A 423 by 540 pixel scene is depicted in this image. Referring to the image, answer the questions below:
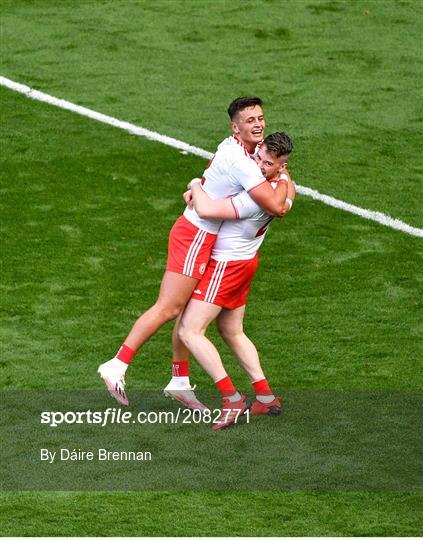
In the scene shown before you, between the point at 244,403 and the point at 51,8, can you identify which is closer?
the point at 244,403

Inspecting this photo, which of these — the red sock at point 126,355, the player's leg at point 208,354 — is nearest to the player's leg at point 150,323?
the red sock at point 126,355

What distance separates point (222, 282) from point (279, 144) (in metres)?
0.93

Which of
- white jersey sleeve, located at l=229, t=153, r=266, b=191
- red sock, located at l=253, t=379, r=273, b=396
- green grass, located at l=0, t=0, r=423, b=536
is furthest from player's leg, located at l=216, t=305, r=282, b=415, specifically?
white jersey sleeve, located at l=229, t=153, r=266, b=191

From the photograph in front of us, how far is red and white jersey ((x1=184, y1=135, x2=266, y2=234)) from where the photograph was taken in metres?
9.76

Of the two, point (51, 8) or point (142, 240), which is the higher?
point (51, 8)

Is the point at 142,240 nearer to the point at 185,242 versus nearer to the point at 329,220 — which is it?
the point at 329,220

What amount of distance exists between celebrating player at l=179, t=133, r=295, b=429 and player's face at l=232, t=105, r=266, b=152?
0.29 feet

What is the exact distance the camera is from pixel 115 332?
1134cm

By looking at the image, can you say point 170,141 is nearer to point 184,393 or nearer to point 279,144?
point 184,393

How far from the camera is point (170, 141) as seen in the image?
14750 mm

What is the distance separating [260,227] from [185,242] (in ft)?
1.54

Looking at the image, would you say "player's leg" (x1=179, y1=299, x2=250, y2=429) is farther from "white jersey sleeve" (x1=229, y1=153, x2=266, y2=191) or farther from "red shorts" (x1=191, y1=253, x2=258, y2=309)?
"white jersey sleeve" (x1=229, y1=153, x2=266, y2=191)

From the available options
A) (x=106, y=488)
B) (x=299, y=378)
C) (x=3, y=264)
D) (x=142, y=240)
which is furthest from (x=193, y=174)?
(x=106, y=488)

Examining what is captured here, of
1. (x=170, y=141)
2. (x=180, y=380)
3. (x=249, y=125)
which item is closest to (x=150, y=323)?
(x=180, y=380)
